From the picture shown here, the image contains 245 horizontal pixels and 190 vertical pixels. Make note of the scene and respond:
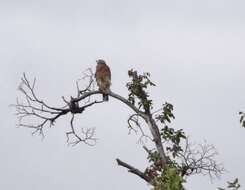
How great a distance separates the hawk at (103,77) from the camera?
15.2 m

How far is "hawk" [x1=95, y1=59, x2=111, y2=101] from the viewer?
15.2m

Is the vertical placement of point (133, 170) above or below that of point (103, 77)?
below

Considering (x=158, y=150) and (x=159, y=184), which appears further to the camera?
(x=158, y=150)

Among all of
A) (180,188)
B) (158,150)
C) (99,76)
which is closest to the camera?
(180,188)

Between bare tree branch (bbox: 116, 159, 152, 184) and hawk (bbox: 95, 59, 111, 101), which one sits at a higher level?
hawk (bbox: 95, 59, 111, 101)

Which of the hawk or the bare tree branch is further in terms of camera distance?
the hawk

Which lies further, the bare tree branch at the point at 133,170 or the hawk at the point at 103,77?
the hawk at the point at 103,77

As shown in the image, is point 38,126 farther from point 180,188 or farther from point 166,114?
point 180,188

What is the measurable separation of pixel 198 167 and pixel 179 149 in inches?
21.2

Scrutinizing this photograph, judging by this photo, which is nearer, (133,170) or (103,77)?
(133,170)

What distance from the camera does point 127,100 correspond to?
1419cm

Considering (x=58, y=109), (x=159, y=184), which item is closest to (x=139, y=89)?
(x=58, y=109)

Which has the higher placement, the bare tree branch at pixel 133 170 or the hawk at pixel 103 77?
the hawk at pixel 103 77

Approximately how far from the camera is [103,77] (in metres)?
17.6
